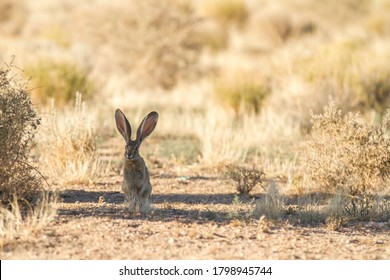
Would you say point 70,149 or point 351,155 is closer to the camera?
point 351,155

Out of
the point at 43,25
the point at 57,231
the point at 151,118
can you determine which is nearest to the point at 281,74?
the point at 151,118

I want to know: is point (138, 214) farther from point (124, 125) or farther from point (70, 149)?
point (70, 149)

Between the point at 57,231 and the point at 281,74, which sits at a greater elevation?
the point at 281,74

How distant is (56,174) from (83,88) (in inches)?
243

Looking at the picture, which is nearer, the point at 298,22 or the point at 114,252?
the point at 114,252

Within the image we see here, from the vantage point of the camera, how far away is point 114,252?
249 inches

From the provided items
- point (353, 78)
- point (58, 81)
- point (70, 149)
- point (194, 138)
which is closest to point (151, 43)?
point (58, 81)

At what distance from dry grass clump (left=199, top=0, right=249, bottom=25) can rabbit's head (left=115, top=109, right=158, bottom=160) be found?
29.6m

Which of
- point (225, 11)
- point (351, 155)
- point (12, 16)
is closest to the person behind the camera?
point (351, 155)

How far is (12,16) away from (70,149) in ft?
110

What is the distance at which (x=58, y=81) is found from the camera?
623 inches

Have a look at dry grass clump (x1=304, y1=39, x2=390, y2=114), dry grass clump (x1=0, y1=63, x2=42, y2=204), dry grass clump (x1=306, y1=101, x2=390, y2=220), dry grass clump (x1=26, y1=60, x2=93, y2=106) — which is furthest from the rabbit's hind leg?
dry grass clump (x1=26, y1=60, x2=93, y2=106)

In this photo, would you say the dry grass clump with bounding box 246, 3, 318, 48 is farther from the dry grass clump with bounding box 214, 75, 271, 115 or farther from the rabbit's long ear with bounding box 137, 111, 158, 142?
the rabbit's long ear with bounding box 137, 111, 158, 142

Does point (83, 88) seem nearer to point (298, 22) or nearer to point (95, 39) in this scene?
point (95, 39)
